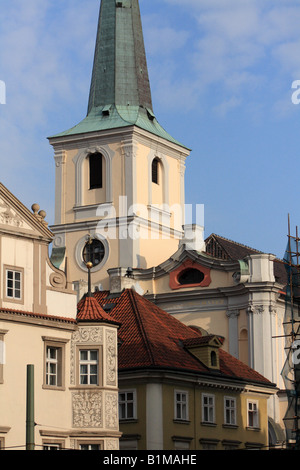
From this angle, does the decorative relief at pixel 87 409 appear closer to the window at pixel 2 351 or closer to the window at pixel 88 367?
the window at pixel 88 367

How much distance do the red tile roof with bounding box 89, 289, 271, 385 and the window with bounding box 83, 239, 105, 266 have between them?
2202cm

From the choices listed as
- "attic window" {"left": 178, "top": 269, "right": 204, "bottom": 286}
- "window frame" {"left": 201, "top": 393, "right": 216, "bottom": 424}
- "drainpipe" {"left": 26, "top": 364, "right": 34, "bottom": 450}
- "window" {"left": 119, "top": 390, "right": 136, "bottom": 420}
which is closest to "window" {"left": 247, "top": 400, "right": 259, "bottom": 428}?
"window frame" {"left": 201, "top": 393, "right": 216, "bottom": 424}

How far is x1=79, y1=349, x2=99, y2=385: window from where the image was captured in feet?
165

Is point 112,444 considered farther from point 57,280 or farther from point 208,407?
point 208,407

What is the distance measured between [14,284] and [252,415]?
650 inches

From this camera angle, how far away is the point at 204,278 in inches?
3135

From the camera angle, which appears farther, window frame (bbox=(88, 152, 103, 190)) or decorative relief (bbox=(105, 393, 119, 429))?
window frame (bbox=(88, 152, 103, 190))

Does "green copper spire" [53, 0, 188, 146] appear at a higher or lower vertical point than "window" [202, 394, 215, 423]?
higher

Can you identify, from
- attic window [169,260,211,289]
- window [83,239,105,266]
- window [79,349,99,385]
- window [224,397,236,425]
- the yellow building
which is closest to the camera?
window [79,349,99,385]

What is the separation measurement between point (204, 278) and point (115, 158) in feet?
41.3

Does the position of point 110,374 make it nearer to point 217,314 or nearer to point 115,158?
point 217,314

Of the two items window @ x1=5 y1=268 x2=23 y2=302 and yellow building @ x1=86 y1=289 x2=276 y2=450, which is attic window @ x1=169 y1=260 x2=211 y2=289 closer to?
yellow building @ x1=86 y1=289 x2=276 y2=450

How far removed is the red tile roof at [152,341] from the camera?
55.6 m
